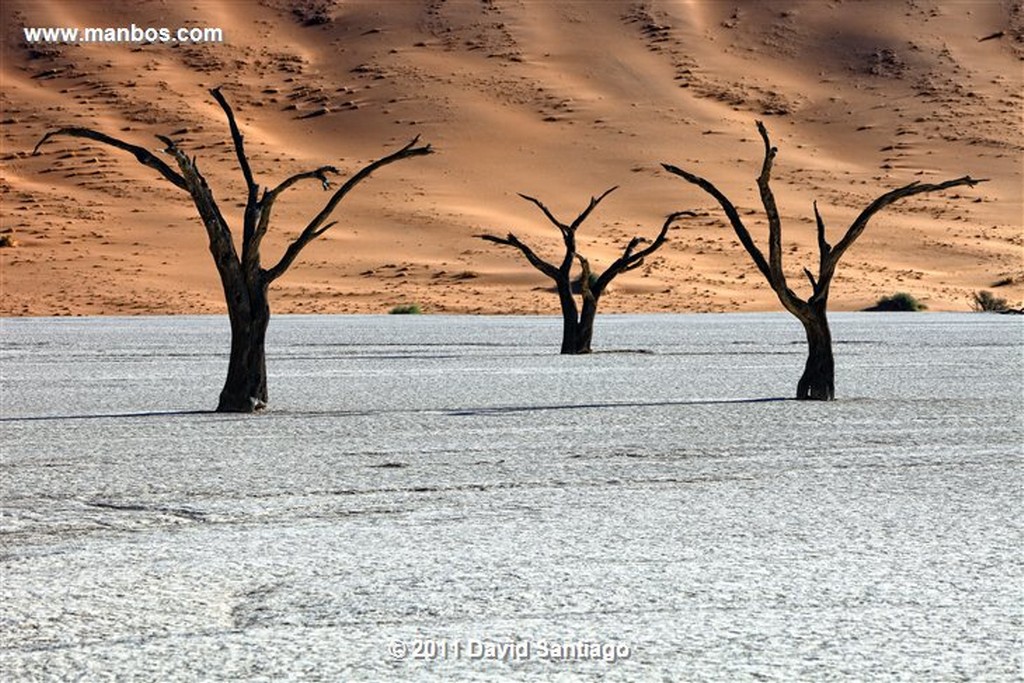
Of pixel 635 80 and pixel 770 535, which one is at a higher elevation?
pixel 635 80

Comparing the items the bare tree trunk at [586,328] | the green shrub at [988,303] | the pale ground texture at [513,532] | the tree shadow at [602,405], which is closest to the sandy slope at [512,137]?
the green shrub at [988,303]

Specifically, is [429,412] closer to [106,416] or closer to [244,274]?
[244,274]

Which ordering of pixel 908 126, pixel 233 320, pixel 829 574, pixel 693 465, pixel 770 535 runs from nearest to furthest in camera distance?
pixel 829 574 → pixel 770 535 → pixel 693 465 → pixel 233 320 → pixel 908 126

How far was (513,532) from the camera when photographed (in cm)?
920

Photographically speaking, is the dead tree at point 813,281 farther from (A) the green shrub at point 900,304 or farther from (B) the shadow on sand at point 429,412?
(A) the green shrub at point 900,304

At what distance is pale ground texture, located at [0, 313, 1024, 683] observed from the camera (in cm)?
640

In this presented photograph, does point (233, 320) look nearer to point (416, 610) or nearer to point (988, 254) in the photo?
point (416, 610)

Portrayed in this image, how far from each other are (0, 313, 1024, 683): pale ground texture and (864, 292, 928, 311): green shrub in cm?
3357

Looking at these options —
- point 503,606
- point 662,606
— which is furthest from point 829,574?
point 503,606

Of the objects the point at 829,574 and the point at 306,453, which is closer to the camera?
the point at 829,574

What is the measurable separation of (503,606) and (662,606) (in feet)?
2.05

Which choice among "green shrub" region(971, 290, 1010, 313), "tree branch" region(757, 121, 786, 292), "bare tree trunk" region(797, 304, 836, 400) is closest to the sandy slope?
"green shrub" region(971, 290, 1010, 313)

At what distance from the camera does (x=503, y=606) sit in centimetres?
718

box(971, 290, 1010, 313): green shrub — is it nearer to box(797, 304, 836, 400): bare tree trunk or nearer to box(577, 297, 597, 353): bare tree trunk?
box(577, 297, 597, 353): bare tree trunk
